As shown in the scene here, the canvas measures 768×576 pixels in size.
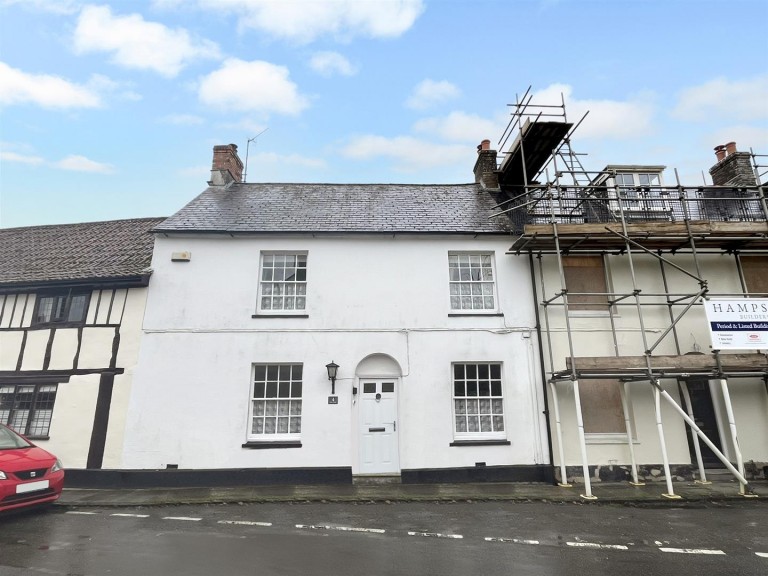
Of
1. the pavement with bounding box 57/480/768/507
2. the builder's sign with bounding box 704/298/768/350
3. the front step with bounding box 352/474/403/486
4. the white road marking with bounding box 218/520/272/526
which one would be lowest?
the white road marking with bounding box 218/520/272/526

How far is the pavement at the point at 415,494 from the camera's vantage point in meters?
8.87

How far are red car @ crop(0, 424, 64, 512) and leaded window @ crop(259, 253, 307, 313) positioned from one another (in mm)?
5358

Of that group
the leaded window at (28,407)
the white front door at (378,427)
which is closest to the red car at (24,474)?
the leaded window at (28,407)

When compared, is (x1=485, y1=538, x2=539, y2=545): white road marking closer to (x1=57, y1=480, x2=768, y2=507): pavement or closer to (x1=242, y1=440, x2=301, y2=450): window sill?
(x1=57, y1=480, x2=768, y2=507): pavement

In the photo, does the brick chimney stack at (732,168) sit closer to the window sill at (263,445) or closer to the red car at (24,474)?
the window sill at (263,445)

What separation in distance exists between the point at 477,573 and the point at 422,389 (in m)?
5.58

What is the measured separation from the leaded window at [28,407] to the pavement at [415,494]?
200 centimetres

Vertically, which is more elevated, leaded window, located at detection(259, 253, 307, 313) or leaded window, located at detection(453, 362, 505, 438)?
leaded window, located at detection(259, 253, 307, 313)

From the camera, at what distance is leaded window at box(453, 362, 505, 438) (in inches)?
427

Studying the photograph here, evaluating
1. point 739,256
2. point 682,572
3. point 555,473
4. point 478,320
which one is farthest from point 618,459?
point 739,256

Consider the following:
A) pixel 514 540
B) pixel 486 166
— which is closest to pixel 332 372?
pixel 514 540

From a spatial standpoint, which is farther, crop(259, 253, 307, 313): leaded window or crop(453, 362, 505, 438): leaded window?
crop(259, 253, 307, 313): leaded window

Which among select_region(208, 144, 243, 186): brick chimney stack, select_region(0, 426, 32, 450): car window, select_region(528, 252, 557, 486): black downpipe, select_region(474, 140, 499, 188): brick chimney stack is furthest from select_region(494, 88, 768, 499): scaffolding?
select_region(0, 426, 32, 450): car window

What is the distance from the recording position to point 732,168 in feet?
45.0
